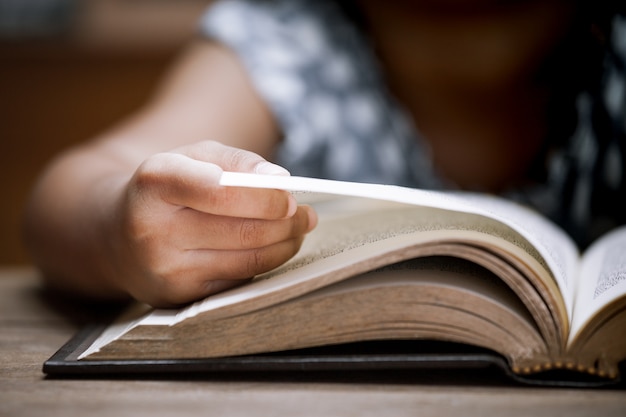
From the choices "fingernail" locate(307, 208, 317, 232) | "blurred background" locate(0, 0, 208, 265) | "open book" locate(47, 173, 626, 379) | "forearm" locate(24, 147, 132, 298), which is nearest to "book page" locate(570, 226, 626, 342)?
"open book" locate(47, 173, 626, 379)

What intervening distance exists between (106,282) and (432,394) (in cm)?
27

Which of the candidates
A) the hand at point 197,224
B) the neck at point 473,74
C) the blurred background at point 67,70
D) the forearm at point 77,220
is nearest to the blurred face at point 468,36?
the neck at point 473,74

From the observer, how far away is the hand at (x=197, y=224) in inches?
14.6

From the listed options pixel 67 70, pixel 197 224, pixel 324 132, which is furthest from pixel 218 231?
pixel 67 70

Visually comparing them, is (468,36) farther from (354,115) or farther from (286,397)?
(286,397)

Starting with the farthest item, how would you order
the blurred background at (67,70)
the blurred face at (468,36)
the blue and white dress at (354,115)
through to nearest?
the blurred background at (67,70), the blurred face at (468,36), the blue and white dress at (354,115)

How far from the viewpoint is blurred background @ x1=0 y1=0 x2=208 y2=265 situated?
173cm

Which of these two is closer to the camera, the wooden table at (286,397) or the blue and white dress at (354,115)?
the wooden table at (286,397)

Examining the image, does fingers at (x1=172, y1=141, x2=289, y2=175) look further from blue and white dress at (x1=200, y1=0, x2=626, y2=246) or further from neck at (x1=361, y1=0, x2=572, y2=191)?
neck at (x1=361, y1=0, x2=572, y2=191)

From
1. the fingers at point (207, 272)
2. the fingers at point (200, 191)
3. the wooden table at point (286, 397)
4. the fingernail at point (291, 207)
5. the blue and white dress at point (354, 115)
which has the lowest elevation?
the wooden table at point (286, 397)

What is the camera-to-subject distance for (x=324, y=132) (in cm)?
92

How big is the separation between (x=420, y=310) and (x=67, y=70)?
163cm

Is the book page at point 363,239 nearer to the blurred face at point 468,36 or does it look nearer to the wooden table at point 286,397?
the wooden table at point 286,397

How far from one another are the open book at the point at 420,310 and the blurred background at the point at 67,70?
147 cm
